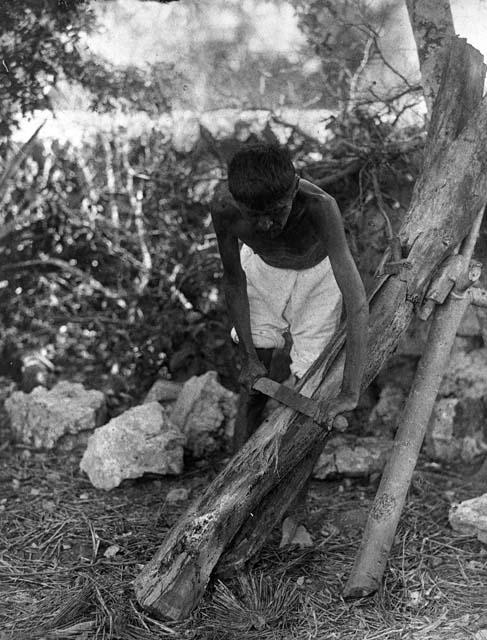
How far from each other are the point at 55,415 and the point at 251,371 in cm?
154

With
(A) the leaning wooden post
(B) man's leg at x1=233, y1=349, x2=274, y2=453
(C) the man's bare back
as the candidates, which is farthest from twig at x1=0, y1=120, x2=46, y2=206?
(A) the leaning wooden post

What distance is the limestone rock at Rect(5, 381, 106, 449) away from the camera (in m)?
4.00

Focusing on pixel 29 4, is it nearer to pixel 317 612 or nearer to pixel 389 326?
pixel 389 326

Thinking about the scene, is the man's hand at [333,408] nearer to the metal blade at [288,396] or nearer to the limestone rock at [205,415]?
the metal blade at [288,396]

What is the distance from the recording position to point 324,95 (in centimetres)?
426

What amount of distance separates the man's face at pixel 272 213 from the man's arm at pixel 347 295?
0.52 feet

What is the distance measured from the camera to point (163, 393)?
432 cm

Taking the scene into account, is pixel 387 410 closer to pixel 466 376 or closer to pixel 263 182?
pixel 466 376

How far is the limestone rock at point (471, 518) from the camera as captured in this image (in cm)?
309

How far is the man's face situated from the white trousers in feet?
1.91

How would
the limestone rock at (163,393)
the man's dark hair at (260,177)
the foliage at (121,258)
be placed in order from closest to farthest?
the man's dark hair at (260,177)
the limestone rock at (163,393)
the foliage at (121,258)

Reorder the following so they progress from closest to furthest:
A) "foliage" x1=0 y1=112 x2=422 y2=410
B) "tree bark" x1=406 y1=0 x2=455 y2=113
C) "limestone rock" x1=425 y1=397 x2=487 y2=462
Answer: "tree bark" x1=406 y1=0 x2=455 y2=113 → "limestone rock" x1=425 y1=397 x2=487 y2=462 → "foliage" x1=0 y1=112 x2=422 y2=410

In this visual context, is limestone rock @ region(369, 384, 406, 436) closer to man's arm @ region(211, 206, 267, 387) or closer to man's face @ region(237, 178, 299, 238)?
man's arm @ region(211, 206, 267, 387)

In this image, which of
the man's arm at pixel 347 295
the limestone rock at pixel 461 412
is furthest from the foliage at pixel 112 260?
the man's arm at pixel 347 295
